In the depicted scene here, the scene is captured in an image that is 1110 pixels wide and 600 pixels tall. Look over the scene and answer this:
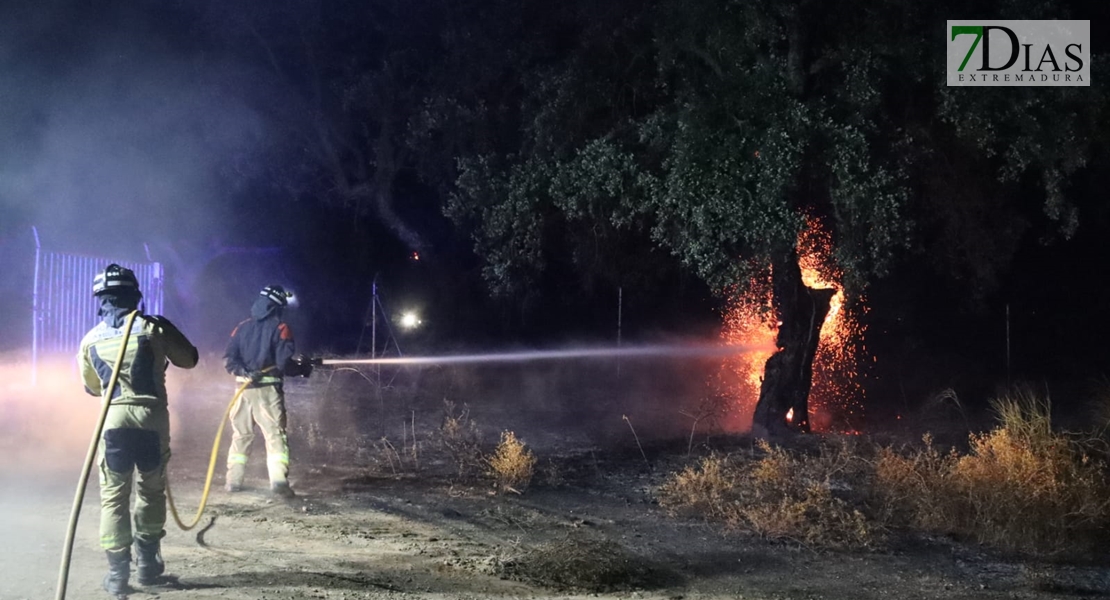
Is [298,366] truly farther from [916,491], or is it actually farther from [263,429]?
[916,491]

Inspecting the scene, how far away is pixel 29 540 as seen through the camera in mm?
6258

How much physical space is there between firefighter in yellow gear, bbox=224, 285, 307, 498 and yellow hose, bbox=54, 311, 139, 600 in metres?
2.39

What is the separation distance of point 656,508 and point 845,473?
2137mm

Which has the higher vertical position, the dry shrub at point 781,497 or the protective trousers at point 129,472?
the protective trousers at point 129,472

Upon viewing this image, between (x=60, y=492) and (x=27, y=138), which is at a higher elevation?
(x=27, y=138)

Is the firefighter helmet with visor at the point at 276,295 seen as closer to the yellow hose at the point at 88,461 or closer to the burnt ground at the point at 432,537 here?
the burnt ground at the point at 432,537

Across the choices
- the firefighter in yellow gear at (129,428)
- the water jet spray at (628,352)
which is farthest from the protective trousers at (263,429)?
the water jet spray at (628,352)

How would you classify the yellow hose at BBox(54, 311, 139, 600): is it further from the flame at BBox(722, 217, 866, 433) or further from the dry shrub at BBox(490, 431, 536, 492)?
the flame at BBox(722, 217, 866, 433)

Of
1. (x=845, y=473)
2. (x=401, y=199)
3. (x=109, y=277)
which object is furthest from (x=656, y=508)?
(x=401, y=199)

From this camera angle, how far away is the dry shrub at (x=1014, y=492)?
6797 millimetres

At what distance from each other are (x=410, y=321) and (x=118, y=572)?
11302 mm

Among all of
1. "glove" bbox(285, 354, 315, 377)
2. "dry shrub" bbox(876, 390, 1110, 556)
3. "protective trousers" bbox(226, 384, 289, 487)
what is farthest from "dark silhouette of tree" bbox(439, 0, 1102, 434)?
"protective trousers" bbox(226, 384, 289, 487)

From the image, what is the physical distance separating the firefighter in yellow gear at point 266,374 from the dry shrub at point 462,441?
1891mm

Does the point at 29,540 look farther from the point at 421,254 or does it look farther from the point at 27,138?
the point at 421,254
